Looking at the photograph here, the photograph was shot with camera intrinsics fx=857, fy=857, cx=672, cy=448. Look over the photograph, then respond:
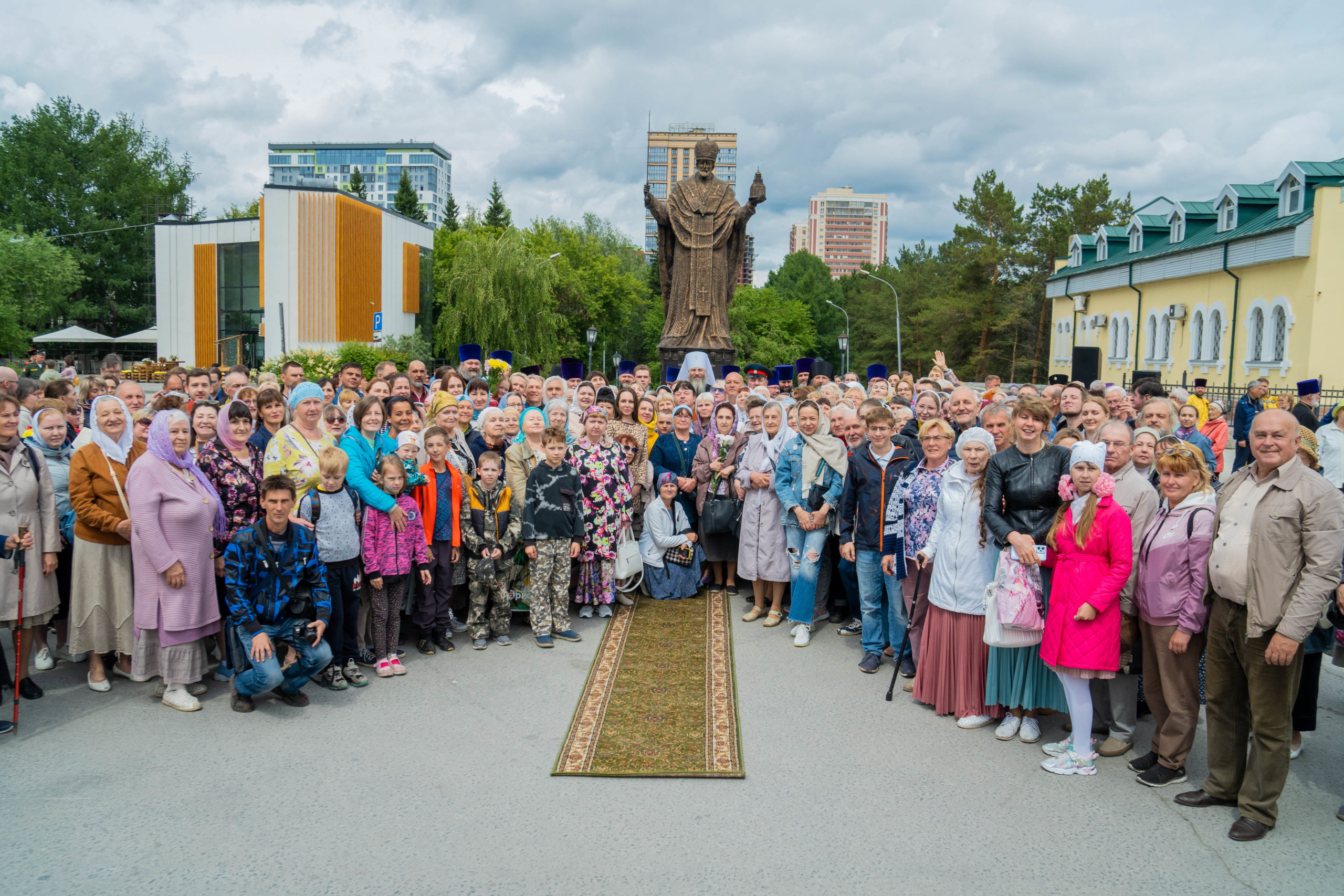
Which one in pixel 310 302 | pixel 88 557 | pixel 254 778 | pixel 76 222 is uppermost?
pixel 76 222

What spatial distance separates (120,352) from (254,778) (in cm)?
5123

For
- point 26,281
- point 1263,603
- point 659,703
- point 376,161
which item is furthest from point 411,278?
point 376,161

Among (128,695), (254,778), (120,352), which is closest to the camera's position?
(254,778)

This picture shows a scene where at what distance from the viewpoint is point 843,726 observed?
524 centimetres

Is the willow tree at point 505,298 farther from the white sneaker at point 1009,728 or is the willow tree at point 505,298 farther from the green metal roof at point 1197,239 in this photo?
the white sneaker at point 1009,728

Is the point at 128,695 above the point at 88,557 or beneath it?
beneath

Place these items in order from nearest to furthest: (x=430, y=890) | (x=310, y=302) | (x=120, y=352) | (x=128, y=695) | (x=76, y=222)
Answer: (x=430, y=890) < (x=128, y=695) < (x=310, y=302) < (x=120, y=352) < (x=76, y=222)

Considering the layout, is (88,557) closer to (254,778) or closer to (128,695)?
(128,695)

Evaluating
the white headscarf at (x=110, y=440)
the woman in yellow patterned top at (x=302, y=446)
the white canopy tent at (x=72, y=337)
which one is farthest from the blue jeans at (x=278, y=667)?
the white canopy tent at (x=72, y=337)

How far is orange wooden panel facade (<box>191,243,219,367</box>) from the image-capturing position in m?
38.1

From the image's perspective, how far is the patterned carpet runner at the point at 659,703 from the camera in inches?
185

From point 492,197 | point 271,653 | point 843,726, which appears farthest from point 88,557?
point 492,197

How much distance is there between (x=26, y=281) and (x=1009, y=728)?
43.8 metres

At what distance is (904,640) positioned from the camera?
19.3 ft
